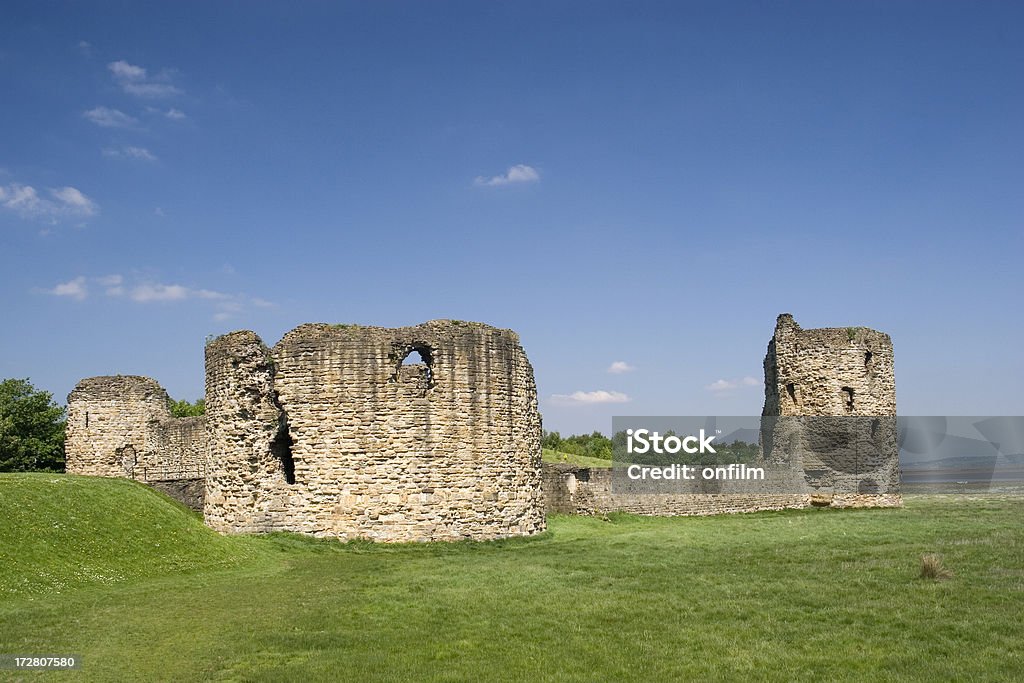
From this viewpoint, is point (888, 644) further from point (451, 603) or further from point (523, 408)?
point (523, 408)

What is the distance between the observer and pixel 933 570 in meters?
13.0

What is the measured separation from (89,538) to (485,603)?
23.7 ft

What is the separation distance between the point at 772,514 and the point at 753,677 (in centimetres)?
2089

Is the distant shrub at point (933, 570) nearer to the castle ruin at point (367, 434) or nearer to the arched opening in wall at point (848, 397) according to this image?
the castle ruin at point (367, 434)

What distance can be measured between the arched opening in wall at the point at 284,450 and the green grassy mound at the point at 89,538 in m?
2.65

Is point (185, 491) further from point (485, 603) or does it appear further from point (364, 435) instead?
point (485, 603)

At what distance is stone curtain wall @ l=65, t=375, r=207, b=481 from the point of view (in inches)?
1183

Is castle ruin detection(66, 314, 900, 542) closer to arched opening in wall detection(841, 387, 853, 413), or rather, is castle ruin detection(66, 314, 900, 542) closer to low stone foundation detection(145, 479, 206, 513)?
low stone foundation detection(145, 479, 206, 513)

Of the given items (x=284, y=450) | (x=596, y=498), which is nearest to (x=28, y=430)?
(x=284, y=450)

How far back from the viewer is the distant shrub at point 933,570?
42.4 feet

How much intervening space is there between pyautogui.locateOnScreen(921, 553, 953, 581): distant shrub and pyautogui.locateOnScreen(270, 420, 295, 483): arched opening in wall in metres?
13.5

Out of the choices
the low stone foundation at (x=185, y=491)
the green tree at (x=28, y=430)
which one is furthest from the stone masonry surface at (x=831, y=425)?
the green tree at (x=28, y=430)

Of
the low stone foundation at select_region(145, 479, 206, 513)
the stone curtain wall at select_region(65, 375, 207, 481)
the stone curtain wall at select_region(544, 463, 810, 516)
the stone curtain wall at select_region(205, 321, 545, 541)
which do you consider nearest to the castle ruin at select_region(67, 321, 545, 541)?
the stone curtain wall at select_region(205, 321, 545, 541)

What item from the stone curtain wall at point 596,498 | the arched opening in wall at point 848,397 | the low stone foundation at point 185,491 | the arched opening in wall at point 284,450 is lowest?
the stone curtain wall at point 596,498
